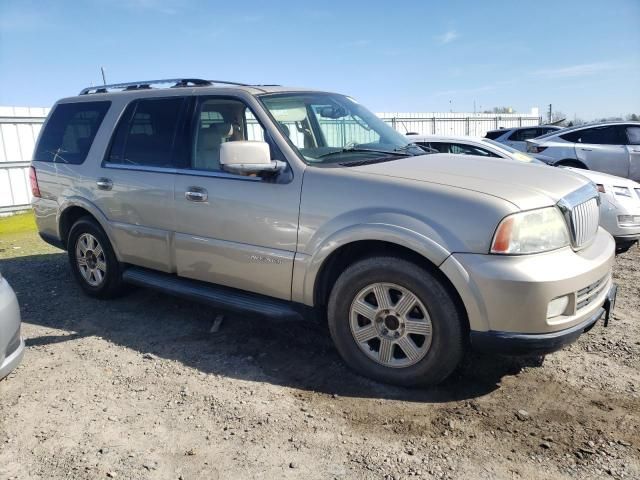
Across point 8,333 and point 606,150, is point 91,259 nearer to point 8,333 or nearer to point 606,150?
point 8,333

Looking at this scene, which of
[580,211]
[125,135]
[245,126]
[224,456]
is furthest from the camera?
[125,135]

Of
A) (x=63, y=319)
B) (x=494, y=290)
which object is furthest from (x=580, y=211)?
(x=63, y=319)

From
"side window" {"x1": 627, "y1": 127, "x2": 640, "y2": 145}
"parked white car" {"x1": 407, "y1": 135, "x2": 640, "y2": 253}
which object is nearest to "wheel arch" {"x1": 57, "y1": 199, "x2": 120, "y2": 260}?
"parked white car" {"x1": 407, "y1": 135, "x2": 640, "y2": 253}

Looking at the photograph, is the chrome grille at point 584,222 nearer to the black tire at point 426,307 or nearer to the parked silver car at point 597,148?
the black tire at point 426,307

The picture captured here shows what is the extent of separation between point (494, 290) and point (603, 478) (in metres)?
1.05

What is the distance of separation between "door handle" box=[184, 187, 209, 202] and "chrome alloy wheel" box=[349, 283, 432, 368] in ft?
4.93

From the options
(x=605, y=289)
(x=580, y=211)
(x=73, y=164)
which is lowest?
(x=605, y=289)

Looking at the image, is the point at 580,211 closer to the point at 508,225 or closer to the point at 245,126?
the point at 508,225

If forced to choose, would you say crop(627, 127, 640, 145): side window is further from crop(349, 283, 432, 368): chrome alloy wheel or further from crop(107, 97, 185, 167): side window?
crop(107, 97, 185, 167): side window

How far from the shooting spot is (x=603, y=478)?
255 centimetres

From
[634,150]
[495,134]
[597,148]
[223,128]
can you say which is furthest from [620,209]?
[495,134]

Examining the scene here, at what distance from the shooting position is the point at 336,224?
138 inches

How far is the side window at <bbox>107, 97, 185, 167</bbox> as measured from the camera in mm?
4551

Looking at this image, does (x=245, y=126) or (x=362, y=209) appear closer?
(x=362, y=209)
